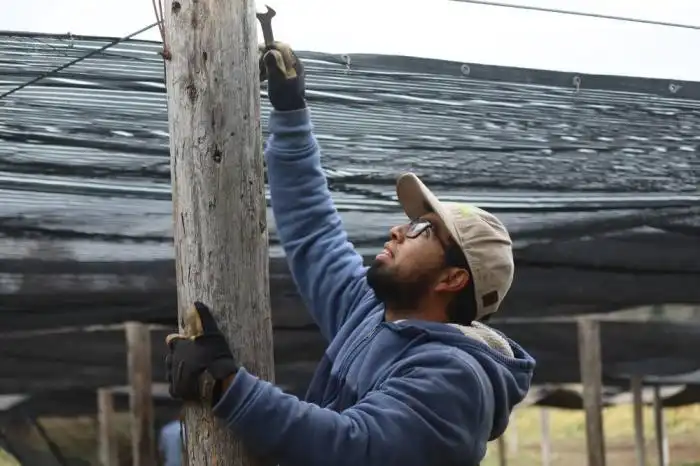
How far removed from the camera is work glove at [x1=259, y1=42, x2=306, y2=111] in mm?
1947

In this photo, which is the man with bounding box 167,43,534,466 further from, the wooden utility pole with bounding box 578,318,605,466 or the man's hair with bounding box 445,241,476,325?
the wooden utility pole with bounding box 578,318,605,466

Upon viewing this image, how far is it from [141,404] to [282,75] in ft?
6.39

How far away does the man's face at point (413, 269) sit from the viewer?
1.92m

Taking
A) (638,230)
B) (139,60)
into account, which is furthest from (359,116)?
(638,230)

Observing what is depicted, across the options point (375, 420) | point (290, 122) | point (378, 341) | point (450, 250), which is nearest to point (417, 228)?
point (450, 250)

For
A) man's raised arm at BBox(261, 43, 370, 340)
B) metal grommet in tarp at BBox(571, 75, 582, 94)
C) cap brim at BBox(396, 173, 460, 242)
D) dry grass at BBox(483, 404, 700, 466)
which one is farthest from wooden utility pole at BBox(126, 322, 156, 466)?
metal grommet in tarp at BBox(571, 75, 582, 94)

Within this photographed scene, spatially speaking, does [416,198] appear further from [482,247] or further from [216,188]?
[216,188]

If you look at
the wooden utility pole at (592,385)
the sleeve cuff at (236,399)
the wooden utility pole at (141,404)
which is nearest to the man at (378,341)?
the sleeve cuff at (236,399)

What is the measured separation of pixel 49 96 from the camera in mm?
3484

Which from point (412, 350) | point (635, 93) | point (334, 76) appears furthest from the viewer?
point (635, 93)

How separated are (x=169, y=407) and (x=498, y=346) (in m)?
1.95

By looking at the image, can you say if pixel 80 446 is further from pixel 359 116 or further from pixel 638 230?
pixel 638 230

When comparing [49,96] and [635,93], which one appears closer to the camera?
[49,96]

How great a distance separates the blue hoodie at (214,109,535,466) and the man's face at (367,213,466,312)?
0.24 ft
